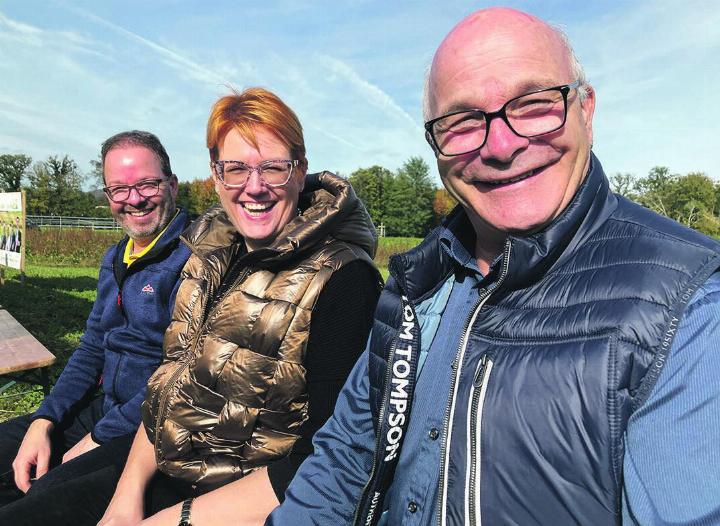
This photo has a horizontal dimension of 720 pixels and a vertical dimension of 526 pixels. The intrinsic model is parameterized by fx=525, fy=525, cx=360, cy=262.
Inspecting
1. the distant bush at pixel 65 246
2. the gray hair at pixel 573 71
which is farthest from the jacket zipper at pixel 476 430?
the distant bush at pixel 65 246

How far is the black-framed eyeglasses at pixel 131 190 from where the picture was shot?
3.01m

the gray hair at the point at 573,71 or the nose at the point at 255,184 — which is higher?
the gray hair at the point at 573,71

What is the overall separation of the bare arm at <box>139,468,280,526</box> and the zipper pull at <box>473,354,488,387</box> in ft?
3.08

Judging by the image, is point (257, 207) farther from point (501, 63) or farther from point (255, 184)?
point (501, 63)

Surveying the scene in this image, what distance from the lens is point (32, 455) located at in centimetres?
268

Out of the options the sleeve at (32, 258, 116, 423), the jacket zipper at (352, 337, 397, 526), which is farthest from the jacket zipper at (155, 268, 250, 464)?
the sleeve at (32, 258, 116, 423)

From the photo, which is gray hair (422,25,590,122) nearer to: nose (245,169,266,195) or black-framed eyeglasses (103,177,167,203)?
nose (245,169,266,195)

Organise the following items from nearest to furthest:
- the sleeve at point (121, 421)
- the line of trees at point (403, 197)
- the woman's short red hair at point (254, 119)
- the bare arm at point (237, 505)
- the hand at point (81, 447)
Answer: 1. the bare arm at point (237, 505)
2. the woman's short red hair at point (254, 119)
3. the sleeve at point (121, 421)
4. the hand at point (81, 447)
5. the line of trees at point (403, 197)

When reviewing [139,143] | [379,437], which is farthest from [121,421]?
[379,437]

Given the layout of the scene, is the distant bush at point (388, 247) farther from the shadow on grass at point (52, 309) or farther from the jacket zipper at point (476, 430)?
the jacket zipper at point (476, 430)

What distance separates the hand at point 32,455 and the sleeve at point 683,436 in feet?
9.03

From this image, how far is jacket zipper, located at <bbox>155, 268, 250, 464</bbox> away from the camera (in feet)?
6.78

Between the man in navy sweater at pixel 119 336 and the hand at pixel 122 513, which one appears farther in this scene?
the man in navy sweater at pixel 119 336

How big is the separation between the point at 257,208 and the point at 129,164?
1.16 meters
